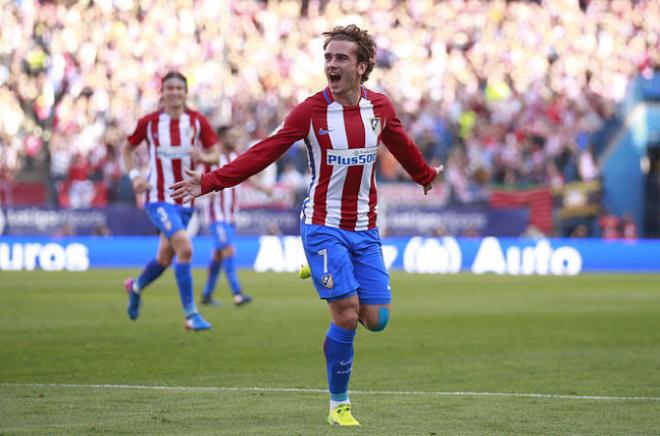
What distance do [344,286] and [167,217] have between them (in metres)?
5.87

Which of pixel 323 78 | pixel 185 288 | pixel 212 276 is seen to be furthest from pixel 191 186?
pixel 323 78

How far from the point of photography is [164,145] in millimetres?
12859

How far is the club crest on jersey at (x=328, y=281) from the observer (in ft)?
23.6

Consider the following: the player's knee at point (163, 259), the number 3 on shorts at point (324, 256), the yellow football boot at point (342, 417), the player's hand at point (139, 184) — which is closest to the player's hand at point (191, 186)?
the number 3 on shorts at point (324, 256)

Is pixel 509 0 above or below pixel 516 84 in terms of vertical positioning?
above

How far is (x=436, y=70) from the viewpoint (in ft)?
109

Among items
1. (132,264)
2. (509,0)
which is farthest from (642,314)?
(509,0)

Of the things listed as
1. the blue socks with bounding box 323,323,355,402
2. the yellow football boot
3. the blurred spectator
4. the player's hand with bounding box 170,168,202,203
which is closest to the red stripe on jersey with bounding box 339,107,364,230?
the blue socks with bounding box 323,323,355,402

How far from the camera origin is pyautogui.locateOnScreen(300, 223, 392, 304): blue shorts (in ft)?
23.7

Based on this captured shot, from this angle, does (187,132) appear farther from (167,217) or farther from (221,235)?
(221,235)

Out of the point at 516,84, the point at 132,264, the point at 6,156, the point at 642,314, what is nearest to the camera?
the point at 642,314

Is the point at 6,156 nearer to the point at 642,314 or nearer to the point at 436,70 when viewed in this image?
the point at 436,70

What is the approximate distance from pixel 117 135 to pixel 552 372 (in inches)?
921

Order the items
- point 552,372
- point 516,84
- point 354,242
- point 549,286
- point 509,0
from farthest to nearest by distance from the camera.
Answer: point 509,0 → point 516,84 → point 549,286 → point 552,372 → point 354,242
